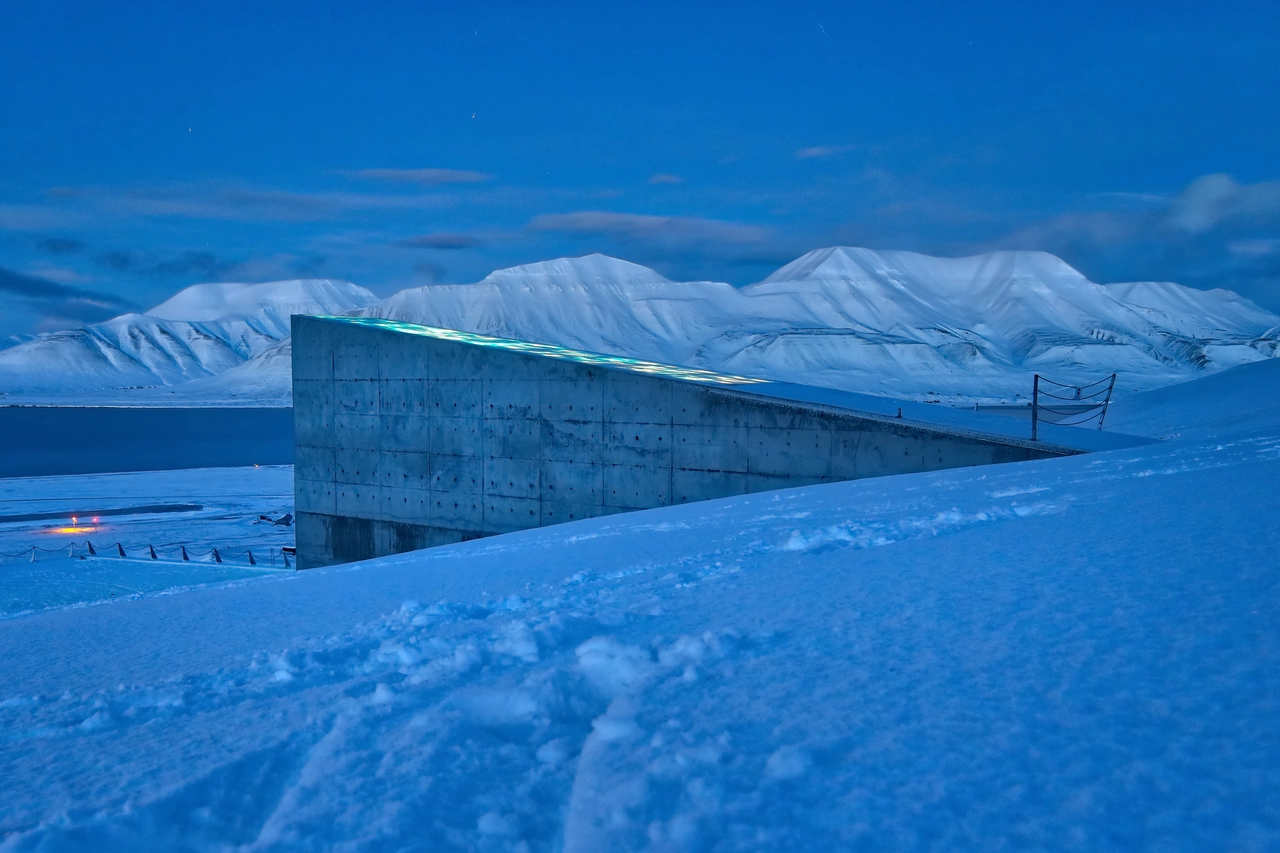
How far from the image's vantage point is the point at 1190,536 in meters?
4.82

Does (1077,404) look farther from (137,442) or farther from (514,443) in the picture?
(137,442)

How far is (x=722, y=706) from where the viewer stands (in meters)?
3.27

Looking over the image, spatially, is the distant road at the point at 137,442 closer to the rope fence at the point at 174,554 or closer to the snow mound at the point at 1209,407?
the rope fence at the point at 174,554

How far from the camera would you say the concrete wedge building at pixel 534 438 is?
1354 cm

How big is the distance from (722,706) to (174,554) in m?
27.1

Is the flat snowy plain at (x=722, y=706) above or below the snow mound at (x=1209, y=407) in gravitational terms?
below

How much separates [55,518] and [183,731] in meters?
38.9

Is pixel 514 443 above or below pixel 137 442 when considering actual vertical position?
above

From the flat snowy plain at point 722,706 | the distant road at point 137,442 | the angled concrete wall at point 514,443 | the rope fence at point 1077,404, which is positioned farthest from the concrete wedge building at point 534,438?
the distant road at point 137,442

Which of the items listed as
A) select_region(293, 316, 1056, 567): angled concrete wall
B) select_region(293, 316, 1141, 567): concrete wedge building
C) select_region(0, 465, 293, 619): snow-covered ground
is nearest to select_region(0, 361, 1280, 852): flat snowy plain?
select_region(0, 465, 293, 619): snow-covered ground

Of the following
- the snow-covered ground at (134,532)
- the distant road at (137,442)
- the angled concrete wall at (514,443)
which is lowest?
the distant road at (137,442)

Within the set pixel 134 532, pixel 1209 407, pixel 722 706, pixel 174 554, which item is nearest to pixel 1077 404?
pixel 1209 407

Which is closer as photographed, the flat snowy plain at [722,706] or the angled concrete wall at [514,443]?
the flat snowy plain at [722,706]

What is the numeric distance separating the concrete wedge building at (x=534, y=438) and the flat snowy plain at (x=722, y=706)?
7.21 m
